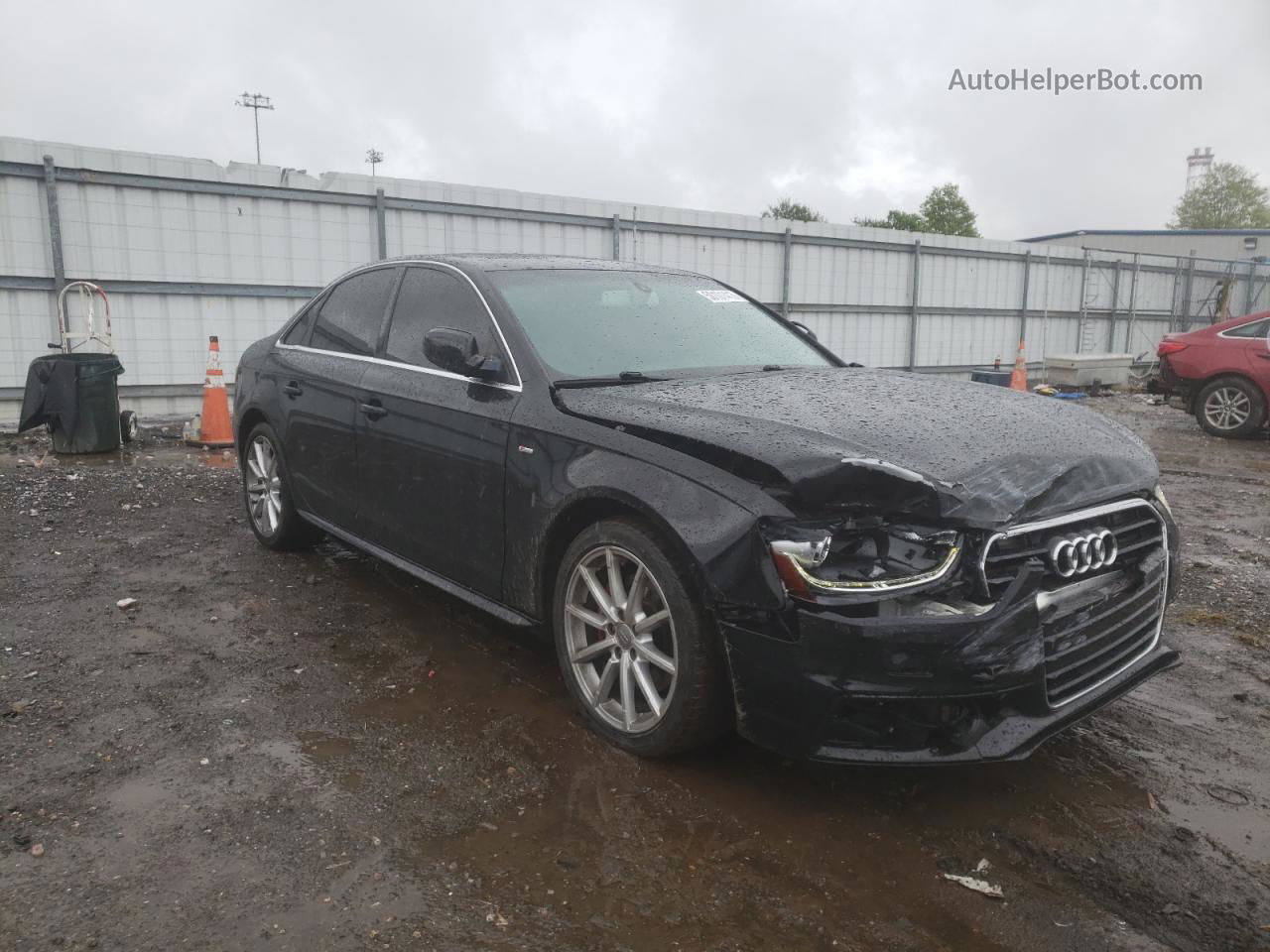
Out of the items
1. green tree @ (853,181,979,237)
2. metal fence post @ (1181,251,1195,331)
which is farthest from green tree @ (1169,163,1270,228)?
metal fence post @ (1181,251,1195,331)

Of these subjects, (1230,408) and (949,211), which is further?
(949,211)

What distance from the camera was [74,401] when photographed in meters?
8.30

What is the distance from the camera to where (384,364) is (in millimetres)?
4191

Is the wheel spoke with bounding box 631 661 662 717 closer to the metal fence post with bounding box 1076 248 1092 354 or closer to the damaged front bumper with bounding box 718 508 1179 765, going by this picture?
the damaged front bumper with bounding box 718 508 1179 765

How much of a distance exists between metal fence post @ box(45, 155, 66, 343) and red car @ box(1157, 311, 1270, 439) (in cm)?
1233

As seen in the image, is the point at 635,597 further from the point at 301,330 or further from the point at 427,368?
the point at 301,330

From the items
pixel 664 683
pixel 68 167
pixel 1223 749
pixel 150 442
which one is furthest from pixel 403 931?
pixel 68 167

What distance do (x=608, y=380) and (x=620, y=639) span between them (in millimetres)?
971

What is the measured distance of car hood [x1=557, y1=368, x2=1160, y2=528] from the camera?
8.29 feet

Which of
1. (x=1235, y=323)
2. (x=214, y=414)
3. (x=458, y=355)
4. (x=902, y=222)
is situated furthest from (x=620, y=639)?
(x=902, y=222)

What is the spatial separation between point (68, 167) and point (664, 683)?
9.43m

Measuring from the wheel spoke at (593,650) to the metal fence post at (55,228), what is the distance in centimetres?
880

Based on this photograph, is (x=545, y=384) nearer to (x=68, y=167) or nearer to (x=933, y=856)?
(x=933, y=856)

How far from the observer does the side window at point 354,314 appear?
4.44 metres
